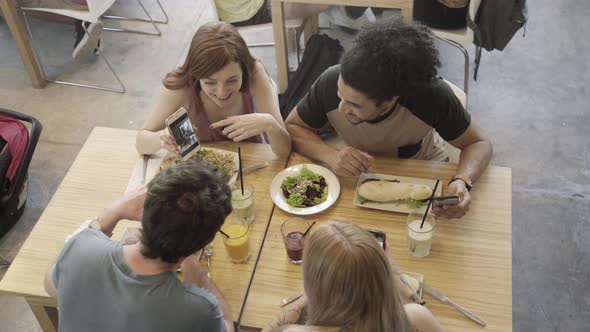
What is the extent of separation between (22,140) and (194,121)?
1.01 metres

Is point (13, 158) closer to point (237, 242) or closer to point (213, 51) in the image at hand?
point (213, 51)

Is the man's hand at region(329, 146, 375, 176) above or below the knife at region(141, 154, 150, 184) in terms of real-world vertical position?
above

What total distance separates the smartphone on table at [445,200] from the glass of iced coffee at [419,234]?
0.19ft

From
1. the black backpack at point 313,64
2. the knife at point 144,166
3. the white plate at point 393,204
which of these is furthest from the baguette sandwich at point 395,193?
the black backpack at point 313,64

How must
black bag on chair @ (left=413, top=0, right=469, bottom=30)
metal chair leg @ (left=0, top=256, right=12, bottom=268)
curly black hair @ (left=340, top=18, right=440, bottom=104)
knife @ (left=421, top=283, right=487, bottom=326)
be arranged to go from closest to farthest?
knife @ (left=421, top=283, right=487, bottom=326) → curly black hair @ (left=340, top=18, right=440, bottom=104) → metal chair leg @ (left=0, top=256, right=12, bottom=268) → black bag on chair @ (left=413, top=0, right=469, bottom=30)

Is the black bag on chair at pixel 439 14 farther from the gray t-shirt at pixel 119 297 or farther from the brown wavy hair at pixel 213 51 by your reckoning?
the gray t-shirt at pixel 119 297

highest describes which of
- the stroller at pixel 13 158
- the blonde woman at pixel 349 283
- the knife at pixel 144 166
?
the blonde woman at pixel 349 283

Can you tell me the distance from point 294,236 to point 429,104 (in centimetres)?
66

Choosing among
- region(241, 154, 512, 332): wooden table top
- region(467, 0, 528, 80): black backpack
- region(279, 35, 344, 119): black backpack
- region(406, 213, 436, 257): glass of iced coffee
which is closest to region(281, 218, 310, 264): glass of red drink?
region(241, 154, 512, 332): wooden table top

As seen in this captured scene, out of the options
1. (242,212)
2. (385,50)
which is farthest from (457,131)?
(242,212)

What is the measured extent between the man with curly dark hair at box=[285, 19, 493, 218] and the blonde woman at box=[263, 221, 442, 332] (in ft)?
2.06

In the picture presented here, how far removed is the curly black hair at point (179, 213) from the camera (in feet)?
4.42

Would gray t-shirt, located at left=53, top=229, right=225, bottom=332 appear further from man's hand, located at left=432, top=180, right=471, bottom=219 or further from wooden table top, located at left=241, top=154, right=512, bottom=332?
man's hand, located at left=432, top=180, right=471, bottom=219

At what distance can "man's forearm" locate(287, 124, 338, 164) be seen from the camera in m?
2.06
